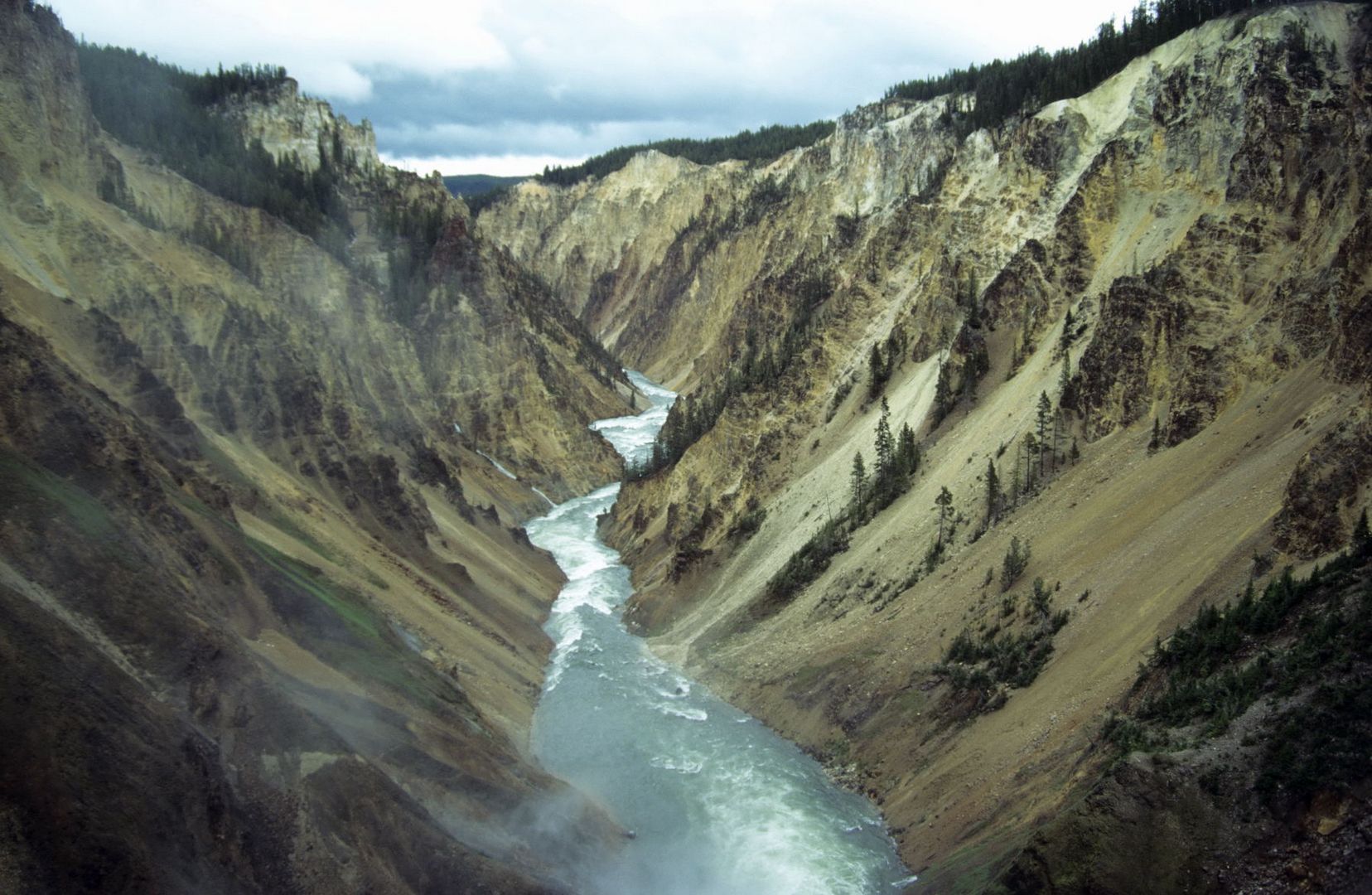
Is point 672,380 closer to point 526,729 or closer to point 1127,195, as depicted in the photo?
point 1127,195

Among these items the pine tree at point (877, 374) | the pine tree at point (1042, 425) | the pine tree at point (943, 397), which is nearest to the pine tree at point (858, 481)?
the pine tree at point (943, 397)

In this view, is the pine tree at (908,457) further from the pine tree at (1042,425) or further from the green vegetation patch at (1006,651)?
the green vegetation patch at (1006,651)

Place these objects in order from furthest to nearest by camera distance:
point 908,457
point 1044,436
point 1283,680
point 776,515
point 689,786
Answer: point 776,515, point 908,457, point 1044,436, point 689,786, point 1283,680

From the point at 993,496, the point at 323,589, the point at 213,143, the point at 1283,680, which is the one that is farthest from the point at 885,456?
the point at 213,143

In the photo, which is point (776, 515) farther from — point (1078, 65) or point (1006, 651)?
point (1078, 65)

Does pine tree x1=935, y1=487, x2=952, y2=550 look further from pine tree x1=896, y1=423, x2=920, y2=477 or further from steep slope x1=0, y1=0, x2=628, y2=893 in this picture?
steep slope x1=0, y1=0, x2=628, y2=893

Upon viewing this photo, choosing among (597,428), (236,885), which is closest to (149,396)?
(236,885)

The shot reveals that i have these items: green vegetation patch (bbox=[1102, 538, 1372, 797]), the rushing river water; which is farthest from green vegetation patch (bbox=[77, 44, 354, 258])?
green vegetation patch (bbox=[1102, 538, 1372, 797])
